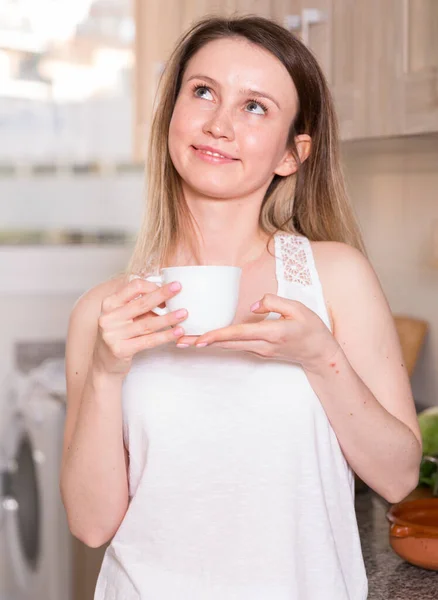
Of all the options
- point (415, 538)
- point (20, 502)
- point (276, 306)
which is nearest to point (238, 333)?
point (276, 306)

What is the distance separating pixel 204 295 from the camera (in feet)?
3.18

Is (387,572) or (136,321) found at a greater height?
(136,321)

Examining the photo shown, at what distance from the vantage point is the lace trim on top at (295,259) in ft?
3.92

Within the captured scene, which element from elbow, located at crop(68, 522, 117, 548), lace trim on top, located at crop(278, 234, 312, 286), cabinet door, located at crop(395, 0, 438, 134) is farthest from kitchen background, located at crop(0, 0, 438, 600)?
elbow, located at crop(68, 522, 117, 548)

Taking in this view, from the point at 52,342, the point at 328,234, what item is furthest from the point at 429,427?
the point at 52,342

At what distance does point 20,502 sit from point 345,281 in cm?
241

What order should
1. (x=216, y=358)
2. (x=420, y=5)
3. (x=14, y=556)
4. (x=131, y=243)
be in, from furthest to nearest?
(x=131, y=243) → (x=14, y=556) → (x=420, y=5) → (x=216, y=358)

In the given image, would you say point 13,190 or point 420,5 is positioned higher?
point 420,5

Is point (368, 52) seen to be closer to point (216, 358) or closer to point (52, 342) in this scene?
point (216, 358)

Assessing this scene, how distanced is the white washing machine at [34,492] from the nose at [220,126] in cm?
161

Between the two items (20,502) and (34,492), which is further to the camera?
(20,502)

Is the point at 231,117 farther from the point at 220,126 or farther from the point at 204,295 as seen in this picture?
the point at 204,295

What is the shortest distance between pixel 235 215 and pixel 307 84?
203mm

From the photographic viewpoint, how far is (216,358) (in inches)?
45.8
